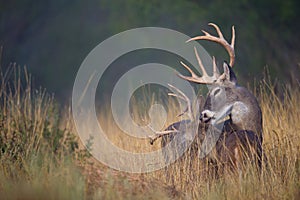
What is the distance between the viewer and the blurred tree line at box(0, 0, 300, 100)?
16.4m

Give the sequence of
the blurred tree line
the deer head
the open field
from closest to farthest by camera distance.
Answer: the open field, the deer head, the blurred tree line

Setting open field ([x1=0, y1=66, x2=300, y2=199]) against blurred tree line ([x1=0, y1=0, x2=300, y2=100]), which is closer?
open field ([x1=0, y1=66, x2=300, y2=199])

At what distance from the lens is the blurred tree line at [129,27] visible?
1642 cm

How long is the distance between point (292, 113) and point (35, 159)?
353cm

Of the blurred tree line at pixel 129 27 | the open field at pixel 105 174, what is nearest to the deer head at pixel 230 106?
the open field at pixel 105 174

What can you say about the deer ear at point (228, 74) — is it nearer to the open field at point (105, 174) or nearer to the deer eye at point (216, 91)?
the deer eye at point (216, 91)

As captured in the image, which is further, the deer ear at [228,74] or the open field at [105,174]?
the deer ear at [228,74]

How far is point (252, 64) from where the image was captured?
1652 cm

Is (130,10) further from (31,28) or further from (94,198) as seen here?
(94,198)

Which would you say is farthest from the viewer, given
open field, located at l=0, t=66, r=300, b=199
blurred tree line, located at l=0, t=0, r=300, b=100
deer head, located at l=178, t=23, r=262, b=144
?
blurred tree line, located at l=0, t=0, r=300, b=100

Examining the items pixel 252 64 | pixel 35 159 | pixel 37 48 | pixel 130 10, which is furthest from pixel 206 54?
pixel 35 159

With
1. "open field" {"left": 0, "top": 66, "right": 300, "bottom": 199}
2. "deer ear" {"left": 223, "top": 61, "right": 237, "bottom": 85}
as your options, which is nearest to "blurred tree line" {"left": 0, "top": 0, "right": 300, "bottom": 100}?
"deer ear" {"left": 223, "top": 61, "right": 237, "bottom": 85}

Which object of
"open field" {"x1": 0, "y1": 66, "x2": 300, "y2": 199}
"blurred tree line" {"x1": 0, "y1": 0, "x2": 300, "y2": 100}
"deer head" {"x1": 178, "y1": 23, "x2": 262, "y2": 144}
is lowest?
"open field" {"x1": 0, "y1": 66, "x2": 300, "y2": 199}

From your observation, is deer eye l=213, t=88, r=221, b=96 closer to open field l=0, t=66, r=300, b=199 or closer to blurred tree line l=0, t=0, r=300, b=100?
open field l=0, t=66, r=300, b=199
